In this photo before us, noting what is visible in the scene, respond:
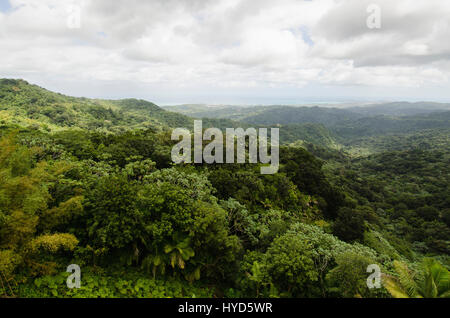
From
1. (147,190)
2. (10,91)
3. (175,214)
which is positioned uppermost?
(10,91)

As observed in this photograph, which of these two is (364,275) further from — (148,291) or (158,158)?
(158,158)

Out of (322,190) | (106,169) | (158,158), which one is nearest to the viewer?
(106,169)

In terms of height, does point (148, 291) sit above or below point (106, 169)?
below

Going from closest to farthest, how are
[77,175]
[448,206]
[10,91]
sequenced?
[77,175]
[448,206]
[10,91]

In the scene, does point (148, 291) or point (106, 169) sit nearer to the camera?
point (148, 291)

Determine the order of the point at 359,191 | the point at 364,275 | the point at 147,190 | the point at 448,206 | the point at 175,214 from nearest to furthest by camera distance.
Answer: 1. the point at 364,275
2. the point at 175,214
3. the point at 147,190
4. the point at 448,206
5. the point at 359,191

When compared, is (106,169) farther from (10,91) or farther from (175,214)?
(10,91)

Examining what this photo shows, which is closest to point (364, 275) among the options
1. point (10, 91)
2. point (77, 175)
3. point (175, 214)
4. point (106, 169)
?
point (175, 214)
